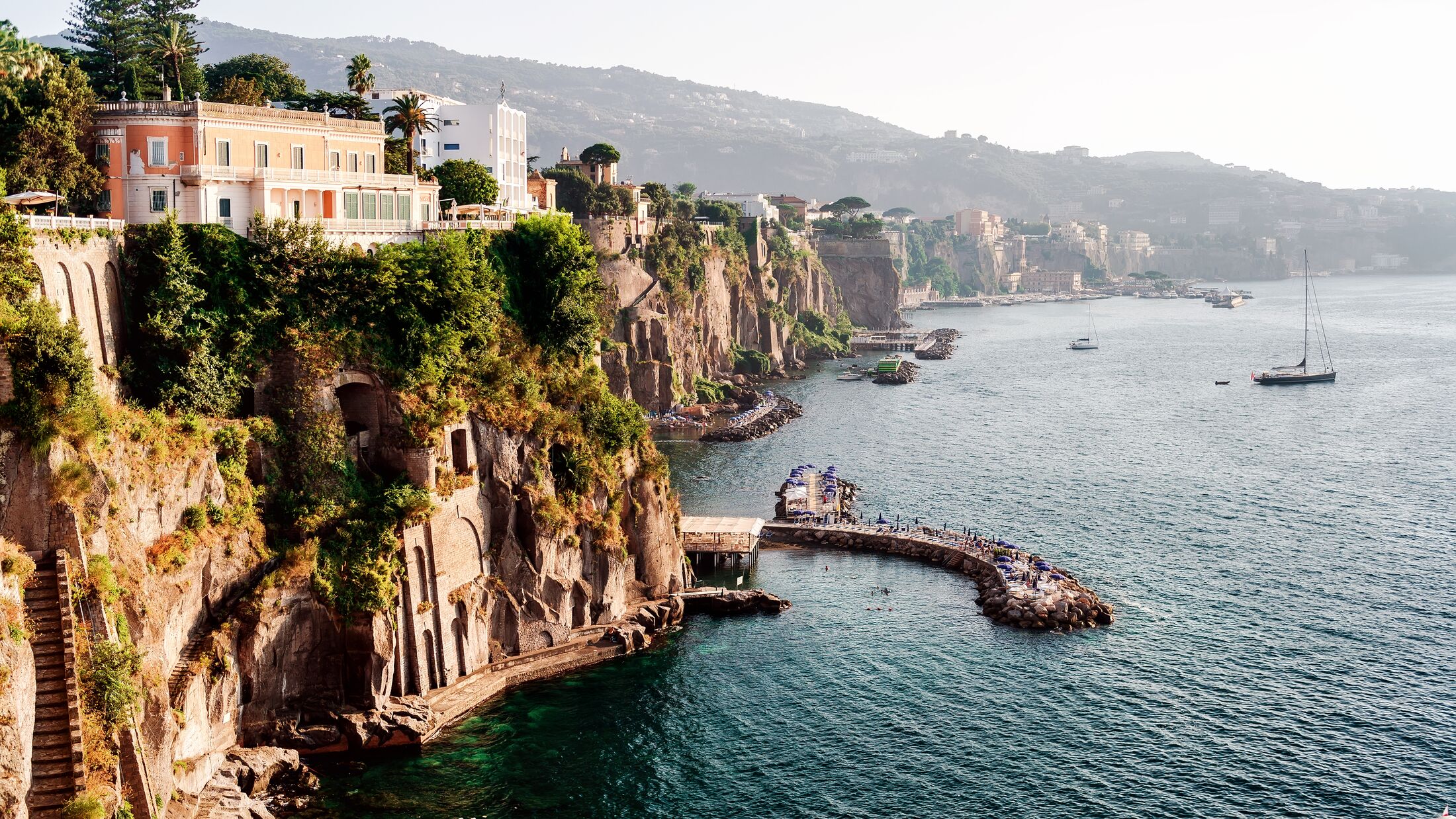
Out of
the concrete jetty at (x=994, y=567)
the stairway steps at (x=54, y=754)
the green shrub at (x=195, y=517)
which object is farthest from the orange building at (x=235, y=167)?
the concrete jetty at (x=994, y=567)

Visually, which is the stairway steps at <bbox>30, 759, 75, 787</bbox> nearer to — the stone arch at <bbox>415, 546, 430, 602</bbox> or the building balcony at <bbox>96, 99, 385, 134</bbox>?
the stone arch at <bbox>415, 546, 430, 602</bbox>

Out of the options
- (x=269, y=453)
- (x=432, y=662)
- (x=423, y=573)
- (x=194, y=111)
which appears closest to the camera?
(x=269, y=453)

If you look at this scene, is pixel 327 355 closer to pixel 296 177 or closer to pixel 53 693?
pixel 296 177

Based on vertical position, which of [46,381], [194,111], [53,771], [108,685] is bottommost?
[53,771]

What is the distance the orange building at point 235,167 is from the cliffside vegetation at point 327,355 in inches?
208

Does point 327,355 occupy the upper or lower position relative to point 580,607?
upper

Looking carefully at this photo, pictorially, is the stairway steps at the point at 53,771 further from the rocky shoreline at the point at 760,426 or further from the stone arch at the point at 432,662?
the rocky shoreline at the point at 760,426

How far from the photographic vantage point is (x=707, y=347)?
538 ft

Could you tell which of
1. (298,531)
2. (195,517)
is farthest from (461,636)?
(195,517)

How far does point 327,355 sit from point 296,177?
1276 centimetres

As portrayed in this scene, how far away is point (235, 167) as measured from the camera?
6569cm

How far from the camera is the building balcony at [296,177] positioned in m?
63.8

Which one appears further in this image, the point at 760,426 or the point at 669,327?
the point at 669,327

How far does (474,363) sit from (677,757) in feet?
71.4
